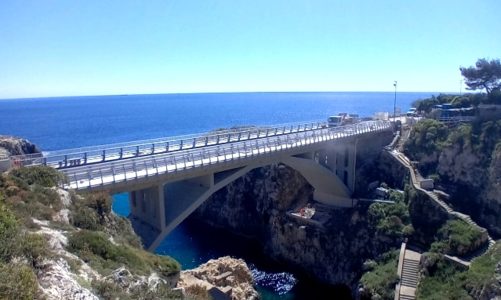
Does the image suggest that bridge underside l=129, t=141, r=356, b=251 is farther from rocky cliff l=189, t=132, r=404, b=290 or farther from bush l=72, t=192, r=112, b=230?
rocky cliff l=189, t=132, r=404, b=290

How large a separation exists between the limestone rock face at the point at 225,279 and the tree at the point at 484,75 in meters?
44.6

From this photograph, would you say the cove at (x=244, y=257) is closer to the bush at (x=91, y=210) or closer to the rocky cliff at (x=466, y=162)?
the rocky cliff at (x=466, y=162)

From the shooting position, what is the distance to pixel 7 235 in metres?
10.5

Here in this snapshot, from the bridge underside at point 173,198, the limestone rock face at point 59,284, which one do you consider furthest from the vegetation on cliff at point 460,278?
the limestone rock face at point 59,284

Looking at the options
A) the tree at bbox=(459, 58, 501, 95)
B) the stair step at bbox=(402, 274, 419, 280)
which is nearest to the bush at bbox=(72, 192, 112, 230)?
the stair step at bbox=(402, 274, 419, 280)

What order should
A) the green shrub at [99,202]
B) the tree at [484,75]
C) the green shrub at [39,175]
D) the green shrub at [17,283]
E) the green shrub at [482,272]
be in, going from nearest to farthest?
the green shrub at [17,283] → the green shrub at [39,175] → the green shrub at [99,202] → the green shrub at [482,272] → the tree at [484,75]

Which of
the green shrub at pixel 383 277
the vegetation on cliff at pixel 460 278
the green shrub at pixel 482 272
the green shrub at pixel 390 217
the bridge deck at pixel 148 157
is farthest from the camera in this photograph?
the green shrub at pixel 390 217

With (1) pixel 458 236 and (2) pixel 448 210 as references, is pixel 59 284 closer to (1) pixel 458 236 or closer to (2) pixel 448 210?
(1) pixel 458 236

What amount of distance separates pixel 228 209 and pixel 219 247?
21.1 feet

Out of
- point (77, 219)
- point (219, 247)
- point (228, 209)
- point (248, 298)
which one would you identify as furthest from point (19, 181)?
point (228, 209)

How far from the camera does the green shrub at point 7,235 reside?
32.4 ft

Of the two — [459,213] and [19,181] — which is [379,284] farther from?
[19,181]

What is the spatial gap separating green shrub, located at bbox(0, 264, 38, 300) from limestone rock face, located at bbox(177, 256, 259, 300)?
1421cm

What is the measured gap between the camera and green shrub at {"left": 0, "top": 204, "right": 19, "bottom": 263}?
988cm
